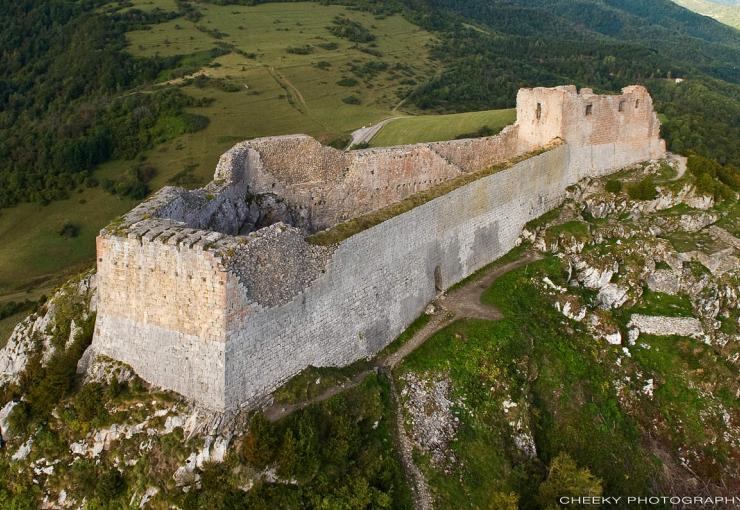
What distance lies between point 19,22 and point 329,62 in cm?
5098

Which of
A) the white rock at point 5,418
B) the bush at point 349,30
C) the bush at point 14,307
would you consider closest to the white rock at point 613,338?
the white rock at point 5,418

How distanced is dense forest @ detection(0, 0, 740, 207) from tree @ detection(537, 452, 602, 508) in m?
37.2

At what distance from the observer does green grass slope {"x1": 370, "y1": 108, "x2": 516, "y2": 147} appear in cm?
6750

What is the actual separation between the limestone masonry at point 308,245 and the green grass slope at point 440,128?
34838mm

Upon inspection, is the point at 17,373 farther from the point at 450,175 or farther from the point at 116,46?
the point at 116,46

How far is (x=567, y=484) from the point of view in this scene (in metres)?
17.0

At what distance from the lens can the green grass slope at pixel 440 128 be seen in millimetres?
67500

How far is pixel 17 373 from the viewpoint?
17719 millimetres

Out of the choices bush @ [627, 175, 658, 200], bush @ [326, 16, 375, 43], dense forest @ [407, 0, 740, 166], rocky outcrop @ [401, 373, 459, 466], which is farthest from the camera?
bush @ [326, 16, 375, 43]

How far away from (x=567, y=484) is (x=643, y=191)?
17638 mm

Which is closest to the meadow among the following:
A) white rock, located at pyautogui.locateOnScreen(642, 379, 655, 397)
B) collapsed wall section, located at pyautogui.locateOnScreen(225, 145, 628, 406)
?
collapsed wall section, located at pyautogui.locateOnScreen(225, 145, 628, 406)

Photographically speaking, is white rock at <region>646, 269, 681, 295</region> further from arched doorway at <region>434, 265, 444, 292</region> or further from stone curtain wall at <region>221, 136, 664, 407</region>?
arched doorway at <region>434, 265, 444, 292</region>

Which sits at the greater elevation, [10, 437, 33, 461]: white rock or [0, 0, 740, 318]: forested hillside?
[10, 437, 33, 461]: white rock

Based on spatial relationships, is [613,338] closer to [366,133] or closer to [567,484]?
[567,484]
